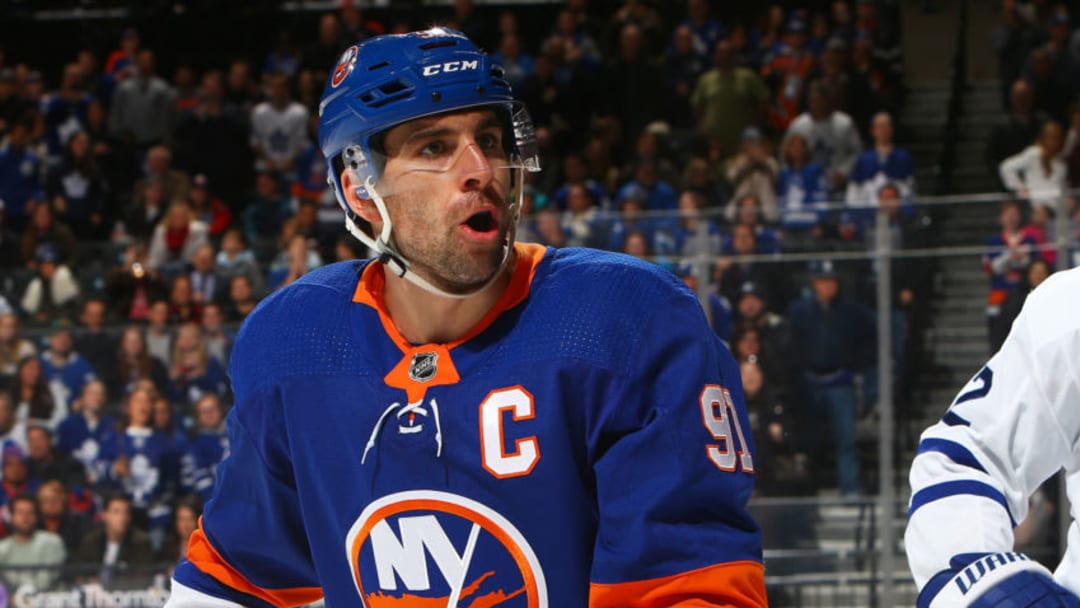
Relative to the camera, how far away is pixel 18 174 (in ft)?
38.7

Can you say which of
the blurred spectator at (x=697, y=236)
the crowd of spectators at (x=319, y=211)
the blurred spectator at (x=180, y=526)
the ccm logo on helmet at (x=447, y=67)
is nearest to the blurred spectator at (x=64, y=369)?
the crowd of spectators at (x=319, y=211)

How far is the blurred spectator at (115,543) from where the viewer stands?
7.55m

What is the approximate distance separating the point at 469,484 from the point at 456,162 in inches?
18.9

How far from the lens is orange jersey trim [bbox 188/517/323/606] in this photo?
9.12ft

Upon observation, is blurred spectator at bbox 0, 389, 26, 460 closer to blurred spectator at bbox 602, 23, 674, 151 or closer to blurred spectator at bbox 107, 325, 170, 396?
blurred spectator at bbox 107, 325, 170, 396

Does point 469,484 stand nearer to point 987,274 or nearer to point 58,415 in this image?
point 987,274

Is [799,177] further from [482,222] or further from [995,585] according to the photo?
[995,585]

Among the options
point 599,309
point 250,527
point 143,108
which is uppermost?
point 143,108

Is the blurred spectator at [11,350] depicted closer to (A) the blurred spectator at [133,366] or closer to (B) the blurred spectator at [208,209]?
(A) the blurred spectator at [133,366]

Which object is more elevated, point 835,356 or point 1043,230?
point 1043,230

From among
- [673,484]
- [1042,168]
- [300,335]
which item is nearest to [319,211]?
[1042,168]

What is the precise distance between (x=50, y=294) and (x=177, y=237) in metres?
1.45

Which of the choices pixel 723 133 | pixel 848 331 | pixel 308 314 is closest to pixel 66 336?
pixel 848 331

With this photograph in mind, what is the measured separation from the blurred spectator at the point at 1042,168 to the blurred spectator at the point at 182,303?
178 inches
